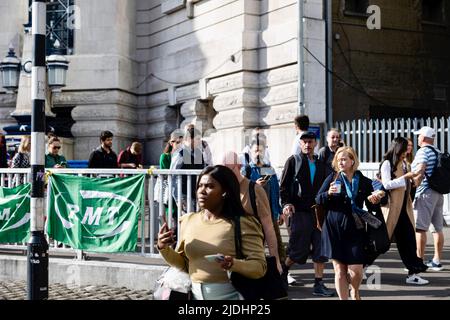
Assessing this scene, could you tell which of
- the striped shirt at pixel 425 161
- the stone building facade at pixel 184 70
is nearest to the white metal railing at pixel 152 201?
the striped shirt at pixel 425 161

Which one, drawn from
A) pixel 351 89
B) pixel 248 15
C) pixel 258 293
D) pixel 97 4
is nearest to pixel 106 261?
pixel 258 293

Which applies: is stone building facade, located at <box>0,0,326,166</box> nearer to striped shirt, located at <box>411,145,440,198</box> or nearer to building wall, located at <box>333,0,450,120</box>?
building wall, located at <box>333,0,450,120</box>

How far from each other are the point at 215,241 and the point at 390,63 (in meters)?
18.0

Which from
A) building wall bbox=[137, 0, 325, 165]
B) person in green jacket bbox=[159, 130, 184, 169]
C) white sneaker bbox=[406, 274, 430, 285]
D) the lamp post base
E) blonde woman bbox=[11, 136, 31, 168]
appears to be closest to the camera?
the lamp post base

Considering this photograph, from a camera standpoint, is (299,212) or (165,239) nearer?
(165,239)

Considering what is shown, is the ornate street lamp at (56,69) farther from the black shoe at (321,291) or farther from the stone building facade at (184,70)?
the black shoe at (321,291)

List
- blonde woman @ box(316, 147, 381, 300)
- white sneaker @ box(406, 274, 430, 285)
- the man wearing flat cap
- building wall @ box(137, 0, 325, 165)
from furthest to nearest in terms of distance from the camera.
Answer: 1. building wall @ box(137, 0, 325, 165)
2. white sneaker @ box(406, 274, 430, 285)
3. the man wearing flat cap
4. blonde woman @ box(316, 147, 381, 300)

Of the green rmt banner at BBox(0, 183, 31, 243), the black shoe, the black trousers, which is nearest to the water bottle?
the black shoe

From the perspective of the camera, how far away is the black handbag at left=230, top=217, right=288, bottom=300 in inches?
197

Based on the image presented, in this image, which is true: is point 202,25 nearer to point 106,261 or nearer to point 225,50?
point 225,50

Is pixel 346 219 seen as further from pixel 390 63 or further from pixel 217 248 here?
pixel 390 63

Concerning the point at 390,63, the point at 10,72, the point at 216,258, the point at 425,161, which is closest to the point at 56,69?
the point at 10,72

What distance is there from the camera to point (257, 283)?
16.6 ft

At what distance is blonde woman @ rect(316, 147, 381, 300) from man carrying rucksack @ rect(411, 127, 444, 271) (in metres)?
2.68
